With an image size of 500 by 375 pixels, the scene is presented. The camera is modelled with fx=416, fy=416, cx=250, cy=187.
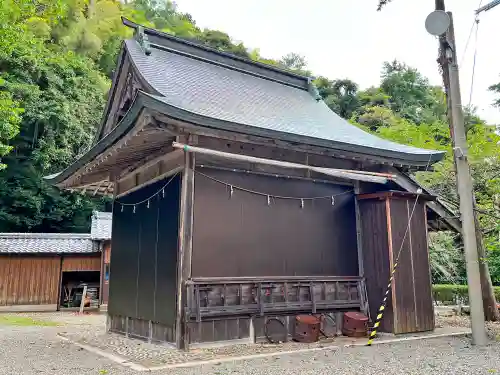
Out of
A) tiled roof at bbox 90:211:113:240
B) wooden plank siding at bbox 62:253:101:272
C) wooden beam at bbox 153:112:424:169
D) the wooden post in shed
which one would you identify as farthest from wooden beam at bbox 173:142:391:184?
wooden plank siding at bbox 62:253:101:272

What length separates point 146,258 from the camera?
7.43 m

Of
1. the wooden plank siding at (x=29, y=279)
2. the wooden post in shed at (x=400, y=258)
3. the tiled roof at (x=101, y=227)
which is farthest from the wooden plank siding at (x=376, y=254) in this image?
the wooden plank siding at (x=29, y=279)

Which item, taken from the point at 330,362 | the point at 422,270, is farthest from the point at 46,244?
the point at 330,362

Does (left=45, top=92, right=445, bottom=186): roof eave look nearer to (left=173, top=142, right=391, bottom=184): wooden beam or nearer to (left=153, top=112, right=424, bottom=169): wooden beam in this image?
(left=153, top=112, right=424, bottom=169): wooden beam

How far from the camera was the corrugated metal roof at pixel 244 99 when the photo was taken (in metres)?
7.34

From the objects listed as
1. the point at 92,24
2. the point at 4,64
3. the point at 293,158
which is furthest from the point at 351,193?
the point at 92,24

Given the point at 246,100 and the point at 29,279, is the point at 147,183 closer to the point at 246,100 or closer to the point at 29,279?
the point at 246,100

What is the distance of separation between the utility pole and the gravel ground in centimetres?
49

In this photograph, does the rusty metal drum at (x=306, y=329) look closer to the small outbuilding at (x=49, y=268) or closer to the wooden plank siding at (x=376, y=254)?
the wooden plank siding at (x=376, y=254)

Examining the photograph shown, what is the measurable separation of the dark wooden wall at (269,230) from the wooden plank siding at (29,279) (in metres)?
12.2

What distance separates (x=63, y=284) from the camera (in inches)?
667

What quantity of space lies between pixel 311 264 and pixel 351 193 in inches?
68.3

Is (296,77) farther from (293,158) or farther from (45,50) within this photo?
(45,50)

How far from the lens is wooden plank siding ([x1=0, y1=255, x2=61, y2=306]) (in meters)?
15.4
